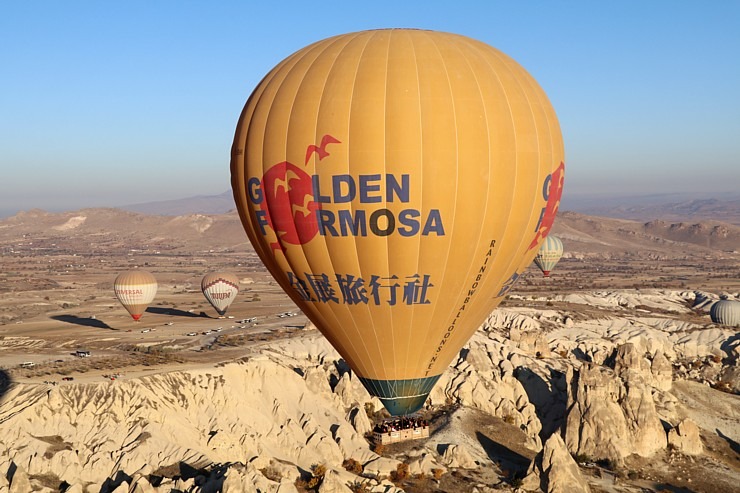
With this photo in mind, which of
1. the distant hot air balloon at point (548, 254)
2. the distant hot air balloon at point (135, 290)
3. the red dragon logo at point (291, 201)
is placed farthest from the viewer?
the distant hot air balloon at point (548, 254)

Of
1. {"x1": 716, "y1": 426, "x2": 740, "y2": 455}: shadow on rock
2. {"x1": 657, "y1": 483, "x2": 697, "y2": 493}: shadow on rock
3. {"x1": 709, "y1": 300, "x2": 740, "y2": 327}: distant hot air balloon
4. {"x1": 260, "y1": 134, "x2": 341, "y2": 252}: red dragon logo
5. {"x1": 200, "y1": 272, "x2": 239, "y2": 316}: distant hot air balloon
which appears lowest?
{"x1": 716, "y1": 426, "x2": 740, "y2": 455}: shadow on rock

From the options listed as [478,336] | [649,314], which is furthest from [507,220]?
[649,314]

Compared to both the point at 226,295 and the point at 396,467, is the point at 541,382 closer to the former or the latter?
the point at 396,467

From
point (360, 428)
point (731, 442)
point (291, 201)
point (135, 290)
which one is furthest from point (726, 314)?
point (291, 201)

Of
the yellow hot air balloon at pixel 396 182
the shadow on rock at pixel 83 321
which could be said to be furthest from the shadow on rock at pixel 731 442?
the shadow on rock at pixel 83 321

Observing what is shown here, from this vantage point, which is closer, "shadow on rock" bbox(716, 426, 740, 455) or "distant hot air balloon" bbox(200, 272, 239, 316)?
"shadow on rock" bbox(716, 426, 740, 455)

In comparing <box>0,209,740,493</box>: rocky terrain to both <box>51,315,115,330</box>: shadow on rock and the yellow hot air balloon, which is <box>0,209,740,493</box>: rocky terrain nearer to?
<box>51,315,115,330</box>: shadow on rock

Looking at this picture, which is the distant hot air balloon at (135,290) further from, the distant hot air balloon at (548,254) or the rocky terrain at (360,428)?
the distant hot air balloon at (548,254)

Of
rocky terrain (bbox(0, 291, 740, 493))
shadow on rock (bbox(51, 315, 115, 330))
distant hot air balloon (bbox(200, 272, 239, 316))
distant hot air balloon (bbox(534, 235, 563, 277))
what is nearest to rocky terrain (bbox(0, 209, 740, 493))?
rocky terrain (bbox(0, 291, 740, 493))
